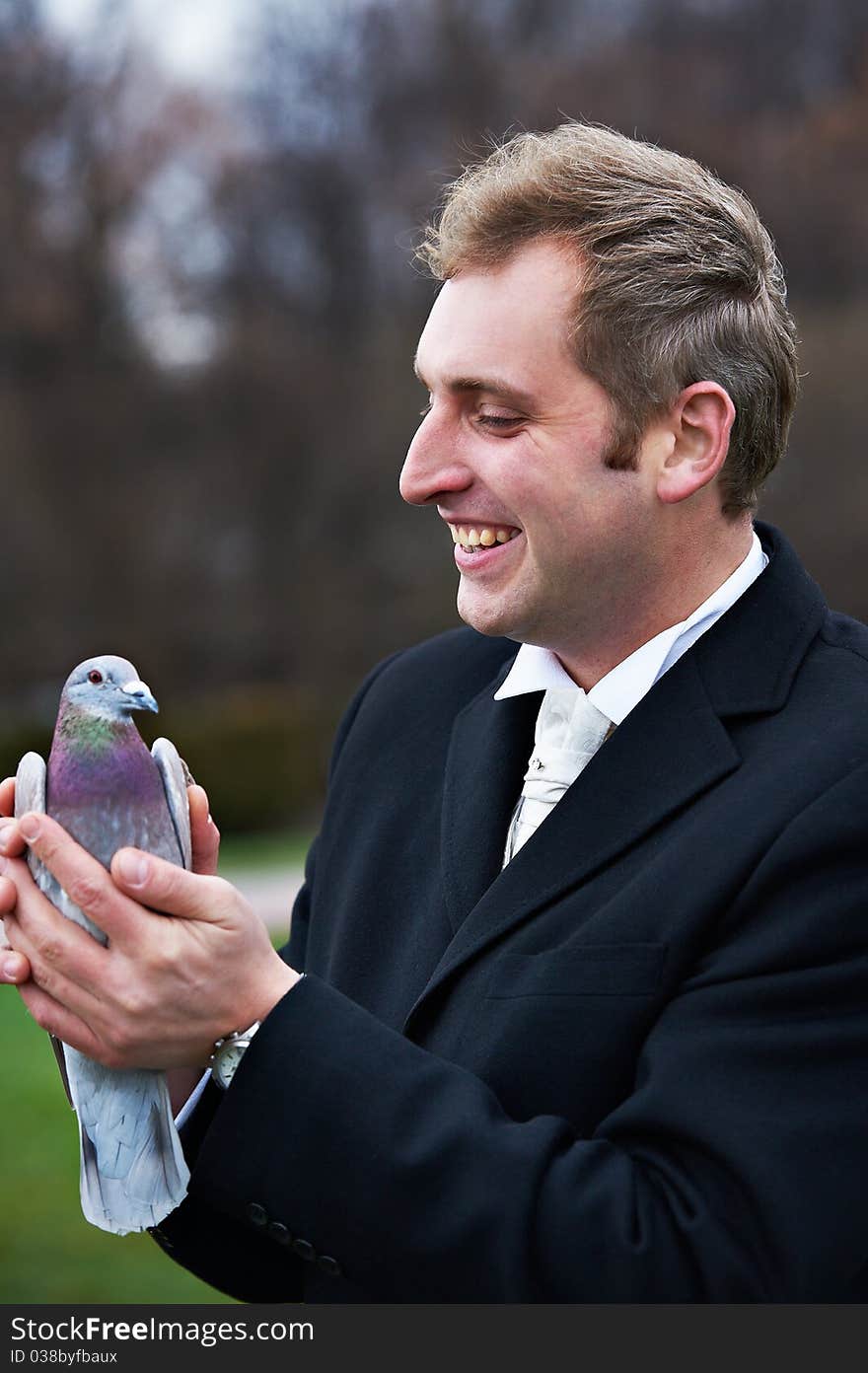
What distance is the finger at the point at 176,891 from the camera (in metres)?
2.17

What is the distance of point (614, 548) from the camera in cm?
251

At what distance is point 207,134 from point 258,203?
1279 millimetres

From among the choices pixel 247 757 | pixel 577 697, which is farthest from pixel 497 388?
pixel 247 757

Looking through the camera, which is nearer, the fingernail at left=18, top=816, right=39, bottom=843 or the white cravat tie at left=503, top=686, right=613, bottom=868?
the fingernail at left=18, top=816, right=39, bottom=843

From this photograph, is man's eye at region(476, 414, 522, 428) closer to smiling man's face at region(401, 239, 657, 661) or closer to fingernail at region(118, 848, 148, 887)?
smiling man's face at region(401, 239, 657, 661)

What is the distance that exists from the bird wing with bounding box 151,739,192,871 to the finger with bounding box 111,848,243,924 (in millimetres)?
306

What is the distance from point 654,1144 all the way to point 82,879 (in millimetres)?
944

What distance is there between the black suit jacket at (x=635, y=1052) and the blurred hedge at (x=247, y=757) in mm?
14389

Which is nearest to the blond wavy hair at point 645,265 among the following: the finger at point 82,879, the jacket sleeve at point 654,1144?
the jacket sleeve at point 654,1144

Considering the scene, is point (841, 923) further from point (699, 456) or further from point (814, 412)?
point (814, 412)

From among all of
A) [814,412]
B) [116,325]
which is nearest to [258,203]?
[116,325]

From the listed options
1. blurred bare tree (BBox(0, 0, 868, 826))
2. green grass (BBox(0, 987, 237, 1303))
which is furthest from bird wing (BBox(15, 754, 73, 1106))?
blurred bare tree (BBox(0, 0, 868, 826))

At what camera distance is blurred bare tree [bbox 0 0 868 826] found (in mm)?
21547

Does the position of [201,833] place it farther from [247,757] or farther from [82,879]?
[247,757]
